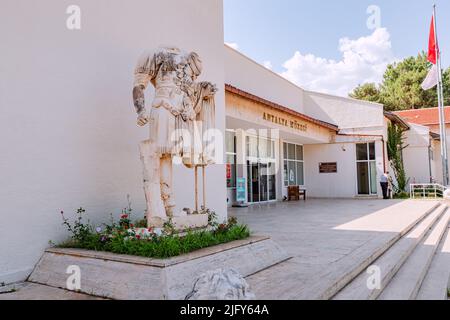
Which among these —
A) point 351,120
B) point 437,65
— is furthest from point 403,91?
point 351,120

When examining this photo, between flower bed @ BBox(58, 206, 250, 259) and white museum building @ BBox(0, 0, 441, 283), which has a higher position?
white museum building @ BBox(0, 0, 441, 283)

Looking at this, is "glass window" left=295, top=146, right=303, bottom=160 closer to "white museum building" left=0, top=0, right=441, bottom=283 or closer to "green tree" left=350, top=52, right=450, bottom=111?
"white museum building" left=0, top=0, right=441, bottom=283

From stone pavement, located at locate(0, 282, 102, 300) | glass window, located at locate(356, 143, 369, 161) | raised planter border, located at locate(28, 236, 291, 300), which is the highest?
glass window, located at locate(356, 143, 369, 161)

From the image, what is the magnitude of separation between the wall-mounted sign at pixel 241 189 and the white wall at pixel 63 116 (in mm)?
9154

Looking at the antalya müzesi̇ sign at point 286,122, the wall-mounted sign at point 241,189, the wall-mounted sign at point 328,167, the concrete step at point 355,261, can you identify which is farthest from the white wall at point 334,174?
the concrete step at point 355,261

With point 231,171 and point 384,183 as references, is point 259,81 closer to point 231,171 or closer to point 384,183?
point 231,171

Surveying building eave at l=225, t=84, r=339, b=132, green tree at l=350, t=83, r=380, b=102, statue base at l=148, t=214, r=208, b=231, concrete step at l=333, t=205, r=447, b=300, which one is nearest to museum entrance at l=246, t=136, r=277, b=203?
building eave at l=225, t=84, r=339, b=132

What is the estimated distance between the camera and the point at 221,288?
8.47 feet

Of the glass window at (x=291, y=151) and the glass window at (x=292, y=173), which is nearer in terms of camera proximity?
the glass window at (x=292, y=173)

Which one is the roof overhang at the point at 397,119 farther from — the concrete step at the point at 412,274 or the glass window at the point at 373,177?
the concrete step at the point at 412,274

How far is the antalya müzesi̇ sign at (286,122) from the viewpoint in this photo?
1332cm

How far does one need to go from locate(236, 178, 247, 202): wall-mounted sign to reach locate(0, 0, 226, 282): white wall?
30.0 feet

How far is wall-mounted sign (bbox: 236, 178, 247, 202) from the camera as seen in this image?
586 inches

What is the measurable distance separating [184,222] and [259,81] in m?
13.0
